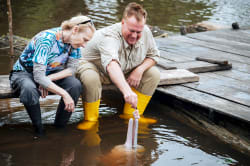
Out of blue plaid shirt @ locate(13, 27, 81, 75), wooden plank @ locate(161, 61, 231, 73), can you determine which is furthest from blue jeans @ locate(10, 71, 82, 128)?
wooden plank @ locate(161, 61, 231, 73)

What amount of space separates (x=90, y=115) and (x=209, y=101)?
4.53 feet

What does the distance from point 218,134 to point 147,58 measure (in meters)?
1.18

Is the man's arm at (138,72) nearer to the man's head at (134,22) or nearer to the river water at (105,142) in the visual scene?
the man's head at (134,22)

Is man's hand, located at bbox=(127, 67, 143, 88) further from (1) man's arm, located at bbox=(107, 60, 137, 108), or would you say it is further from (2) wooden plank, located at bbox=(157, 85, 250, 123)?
(2) wooden plank, located at bbox=(157, 85, 250, 123)

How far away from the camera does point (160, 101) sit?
516 centimetres

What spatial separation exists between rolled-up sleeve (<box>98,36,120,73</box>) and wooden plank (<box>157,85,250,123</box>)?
106cm

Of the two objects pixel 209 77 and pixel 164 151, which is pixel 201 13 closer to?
pixel 209 77

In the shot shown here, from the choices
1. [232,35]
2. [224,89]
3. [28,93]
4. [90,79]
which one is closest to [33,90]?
[28,93]

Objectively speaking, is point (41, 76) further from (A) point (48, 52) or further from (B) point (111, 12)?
(B) point (111, 12)

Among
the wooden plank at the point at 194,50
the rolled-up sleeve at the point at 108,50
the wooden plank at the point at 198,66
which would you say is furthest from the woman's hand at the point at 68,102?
the wooden plank at the point at 194,50

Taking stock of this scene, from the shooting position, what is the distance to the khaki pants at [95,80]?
161 inches

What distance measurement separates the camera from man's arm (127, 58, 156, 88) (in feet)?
14.1

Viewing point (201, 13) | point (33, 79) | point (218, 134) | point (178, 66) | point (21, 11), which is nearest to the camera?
point (33, 79)

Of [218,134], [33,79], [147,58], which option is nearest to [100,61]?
[147,58]
